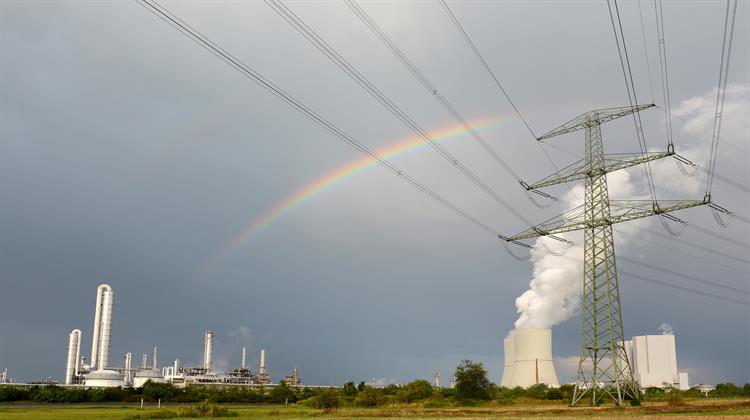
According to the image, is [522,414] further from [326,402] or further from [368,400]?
[368,400]

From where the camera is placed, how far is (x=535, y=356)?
125625 mm

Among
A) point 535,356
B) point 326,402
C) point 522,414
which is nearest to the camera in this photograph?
point 522,414

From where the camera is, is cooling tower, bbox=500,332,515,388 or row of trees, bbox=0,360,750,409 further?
cooling tower, bbox=500,332,515,388

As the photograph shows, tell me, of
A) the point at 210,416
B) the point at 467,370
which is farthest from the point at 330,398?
the point at 210,416

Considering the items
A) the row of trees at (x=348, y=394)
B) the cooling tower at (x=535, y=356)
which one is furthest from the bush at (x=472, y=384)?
the cooling tower at (x=535, y=356)

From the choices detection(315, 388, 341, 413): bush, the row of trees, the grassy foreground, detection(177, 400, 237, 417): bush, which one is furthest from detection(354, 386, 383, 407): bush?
detection(177, 400, 237, 417): bush

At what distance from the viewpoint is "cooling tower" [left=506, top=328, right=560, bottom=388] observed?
12538 centimetres

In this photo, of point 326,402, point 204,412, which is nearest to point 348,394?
point 326,402

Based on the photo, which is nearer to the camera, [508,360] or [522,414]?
[522,414]

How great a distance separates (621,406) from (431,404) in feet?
121

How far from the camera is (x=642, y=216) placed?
66188 millimetres

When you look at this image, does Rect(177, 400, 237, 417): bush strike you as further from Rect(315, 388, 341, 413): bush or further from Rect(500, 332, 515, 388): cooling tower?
Rect(500, 332, 515, 388): cooling tower

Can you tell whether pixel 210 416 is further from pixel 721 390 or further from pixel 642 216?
pixel 721 390

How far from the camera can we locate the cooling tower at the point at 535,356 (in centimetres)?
12538
